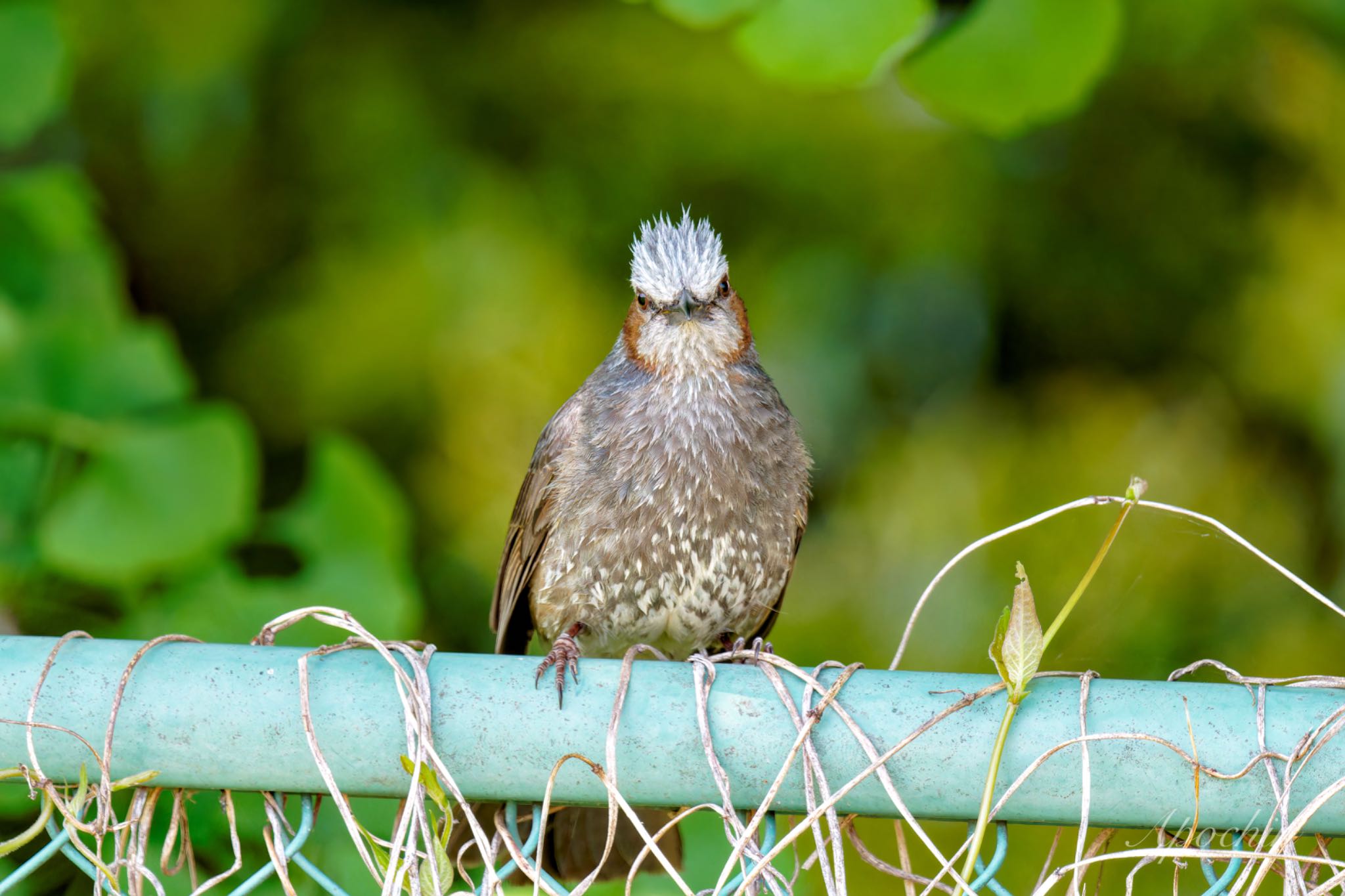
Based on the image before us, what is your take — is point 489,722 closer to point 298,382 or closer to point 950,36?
point 950,36

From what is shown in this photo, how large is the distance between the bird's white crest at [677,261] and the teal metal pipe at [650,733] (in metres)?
1.32

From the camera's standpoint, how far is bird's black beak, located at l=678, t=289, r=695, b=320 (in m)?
2.43

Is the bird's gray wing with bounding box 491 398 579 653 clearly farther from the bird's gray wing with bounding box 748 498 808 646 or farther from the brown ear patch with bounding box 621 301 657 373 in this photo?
the bird's gray wing with bounding box 748 498 808 646

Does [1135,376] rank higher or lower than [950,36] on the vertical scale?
lower

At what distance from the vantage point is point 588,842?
2.03 m

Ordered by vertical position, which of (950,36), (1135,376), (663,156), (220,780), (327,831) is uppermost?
(950,36)

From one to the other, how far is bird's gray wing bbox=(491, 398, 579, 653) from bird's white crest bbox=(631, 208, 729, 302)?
0.31m

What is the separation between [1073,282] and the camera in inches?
132

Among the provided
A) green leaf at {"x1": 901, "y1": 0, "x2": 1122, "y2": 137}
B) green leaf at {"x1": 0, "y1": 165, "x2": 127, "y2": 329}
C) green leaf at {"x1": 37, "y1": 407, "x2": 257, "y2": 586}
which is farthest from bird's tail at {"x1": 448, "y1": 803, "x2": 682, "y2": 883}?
green leaf at {"x1": 0, "y1": 165, "x2": 127, "y2": 329}

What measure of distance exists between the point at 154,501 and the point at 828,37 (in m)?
1.79

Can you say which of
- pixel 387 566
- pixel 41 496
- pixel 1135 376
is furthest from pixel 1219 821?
pixel 41 496

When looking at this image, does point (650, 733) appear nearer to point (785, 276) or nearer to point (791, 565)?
point (791, 565)

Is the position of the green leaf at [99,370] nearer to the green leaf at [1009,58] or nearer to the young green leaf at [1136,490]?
the green leaf at [1009,58]

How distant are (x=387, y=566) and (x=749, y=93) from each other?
157cm
